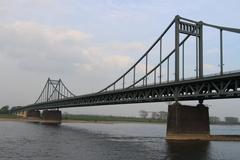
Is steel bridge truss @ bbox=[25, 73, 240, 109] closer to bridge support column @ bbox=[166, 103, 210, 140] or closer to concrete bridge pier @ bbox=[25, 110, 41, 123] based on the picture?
bridge support column @ bbox=[166, 103, 210, 140]

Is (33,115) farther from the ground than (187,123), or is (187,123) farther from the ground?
(33,115)

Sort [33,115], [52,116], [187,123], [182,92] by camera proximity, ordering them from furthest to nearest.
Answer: [33,115], [52,116], [182,92], [187,123]

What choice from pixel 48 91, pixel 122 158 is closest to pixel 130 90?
pixel 122 158

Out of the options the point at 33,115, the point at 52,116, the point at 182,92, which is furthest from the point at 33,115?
the point at 182,92

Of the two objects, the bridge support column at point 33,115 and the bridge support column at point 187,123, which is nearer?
the bridge support column at point 187,123

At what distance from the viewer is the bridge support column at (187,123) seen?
56.8 meters

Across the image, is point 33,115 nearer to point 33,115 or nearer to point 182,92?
point 33,115

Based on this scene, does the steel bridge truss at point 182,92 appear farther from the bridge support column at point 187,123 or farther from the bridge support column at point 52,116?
the bridge support column at point 52,116

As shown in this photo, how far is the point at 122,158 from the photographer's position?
33.9 m

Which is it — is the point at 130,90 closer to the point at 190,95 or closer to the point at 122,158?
the point at 190,95

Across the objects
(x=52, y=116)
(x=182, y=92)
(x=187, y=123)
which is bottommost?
(x=187, y=123)

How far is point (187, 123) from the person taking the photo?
188 ft

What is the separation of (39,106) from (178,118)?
110 m

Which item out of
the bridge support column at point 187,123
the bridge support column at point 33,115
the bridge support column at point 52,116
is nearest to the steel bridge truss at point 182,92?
the bridge support column at point 187,123
